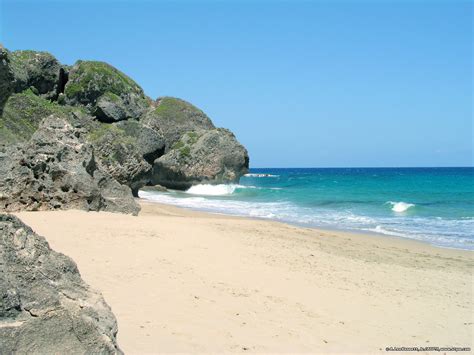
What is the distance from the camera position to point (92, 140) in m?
28.9

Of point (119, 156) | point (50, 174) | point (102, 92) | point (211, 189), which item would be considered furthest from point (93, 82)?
point (50, 174)

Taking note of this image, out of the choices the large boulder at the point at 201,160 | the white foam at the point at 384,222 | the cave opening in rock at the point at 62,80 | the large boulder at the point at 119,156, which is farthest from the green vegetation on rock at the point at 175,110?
the white foam at the point at 384,222

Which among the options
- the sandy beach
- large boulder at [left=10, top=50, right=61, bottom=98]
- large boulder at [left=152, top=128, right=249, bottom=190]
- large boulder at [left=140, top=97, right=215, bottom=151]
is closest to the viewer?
the sandy beach

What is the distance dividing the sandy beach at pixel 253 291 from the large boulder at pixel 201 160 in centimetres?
3063

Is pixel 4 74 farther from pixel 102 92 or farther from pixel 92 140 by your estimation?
pixel 102 92

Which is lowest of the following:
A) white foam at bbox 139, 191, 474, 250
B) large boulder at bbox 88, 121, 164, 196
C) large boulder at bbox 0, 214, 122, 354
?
white foam at bbox 139, 191, 474, 250

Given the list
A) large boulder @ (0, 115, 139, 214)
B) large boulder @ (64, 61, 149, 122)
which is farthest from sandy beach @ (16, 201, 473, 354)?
large boulder @ (64, 61, 149, 122)

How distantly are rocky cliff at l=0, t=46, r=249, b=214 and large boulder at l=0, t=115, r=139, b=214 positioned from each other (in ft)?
0.10

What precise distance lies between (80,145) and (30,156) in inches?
68.6

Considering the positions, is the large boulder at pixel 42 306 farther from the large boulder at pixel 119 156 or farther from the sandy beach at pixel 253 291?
the large boulder at pixel 119 156

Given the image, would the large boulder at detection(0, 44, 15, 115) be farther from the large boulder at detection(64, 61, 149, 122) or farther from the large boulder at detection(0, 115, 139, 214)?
the large boulder at detection(64, 61, 149, 122)

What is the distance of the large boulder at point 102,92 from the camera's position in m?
35.4

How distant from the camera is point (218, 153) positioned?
46156 millimetres

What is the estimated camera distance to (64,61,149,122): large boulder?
35438 millimetres
